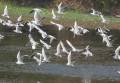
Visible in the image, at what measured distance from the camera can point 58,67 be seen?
25.7 m

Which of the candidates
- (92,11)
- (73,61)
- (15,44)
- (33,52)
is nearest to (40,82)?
(73,61)

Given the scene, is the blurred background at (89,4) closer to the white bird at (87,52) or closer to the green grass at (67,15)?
the green grass at (67,15)

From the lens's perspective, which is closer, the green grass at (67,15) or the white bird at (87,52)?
the white bird at (87,52)

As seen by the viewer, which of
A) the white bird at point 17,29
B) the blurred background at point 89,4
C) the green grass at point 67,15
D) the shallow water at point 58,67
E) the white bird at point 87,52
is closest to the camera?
the shallow water at point 58,67

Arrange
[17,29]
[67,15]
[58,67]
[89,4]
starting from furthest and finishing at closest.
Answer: [89,4] → [67,15] → [17,29] → [58,67]

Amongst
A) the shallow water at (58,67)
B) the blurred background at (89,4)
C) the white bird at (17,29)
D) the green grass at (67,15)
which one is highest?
the blurred background at (89,4)

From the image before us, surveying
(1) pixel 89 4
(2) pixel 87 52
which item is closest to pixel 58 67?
(2) pixel 87 52

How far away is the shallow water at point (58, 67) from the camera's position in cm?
2359

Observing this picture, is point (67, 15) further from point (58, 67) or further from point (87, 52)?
point (58, 67)

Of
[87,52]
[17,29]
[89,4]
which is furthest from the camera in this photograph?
[89,4]

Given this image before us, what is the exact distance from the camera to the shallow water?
23.6 m

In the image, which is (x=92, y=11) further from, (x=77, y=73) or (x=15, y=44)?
(x=77, y=73)

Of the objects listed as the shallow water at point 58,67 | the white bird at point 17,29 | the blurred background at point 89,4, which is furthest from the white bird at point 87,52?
the blurred background at point 89,4

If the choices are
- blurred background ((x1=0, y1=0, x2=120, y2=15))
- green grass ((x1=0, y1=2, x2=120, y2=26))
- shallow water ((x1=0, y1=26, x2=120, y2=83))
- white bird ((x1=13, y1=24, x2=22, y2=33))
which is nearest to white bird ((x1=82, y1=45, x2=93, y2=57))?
shallow water ((x1=0, y1=26, x2=120, y2=83))
